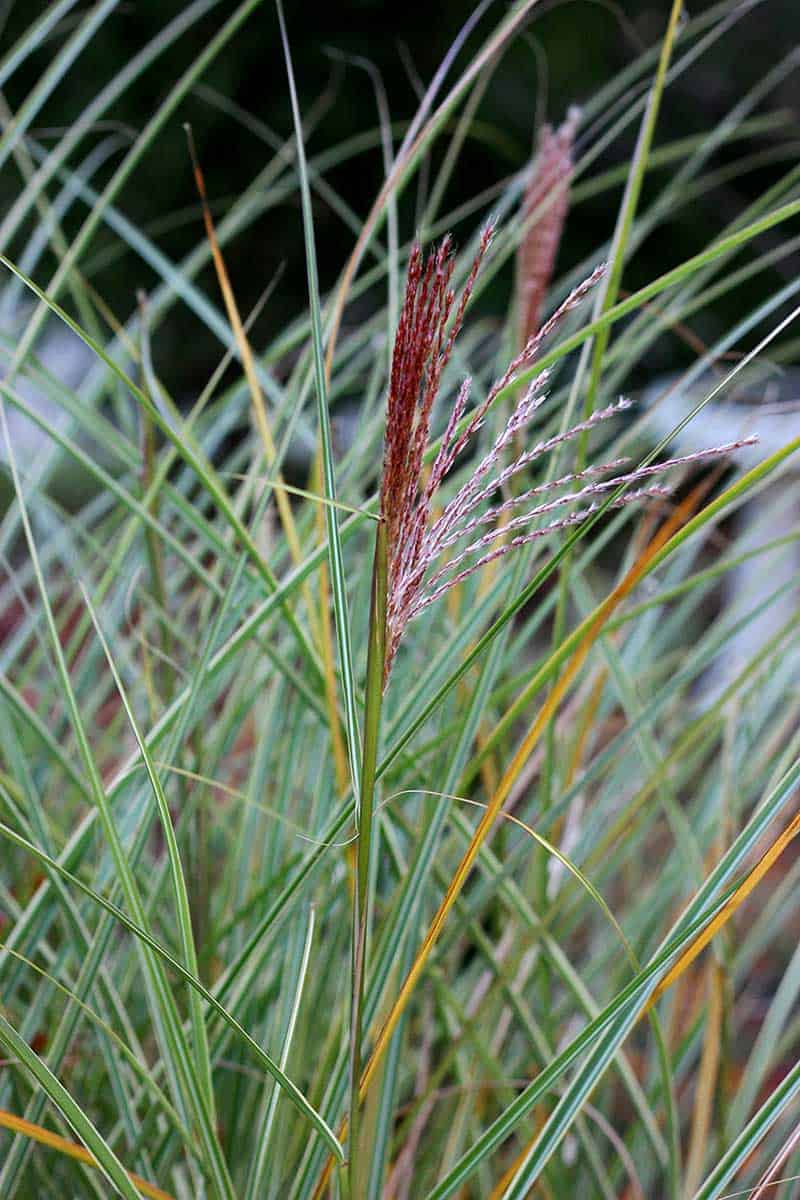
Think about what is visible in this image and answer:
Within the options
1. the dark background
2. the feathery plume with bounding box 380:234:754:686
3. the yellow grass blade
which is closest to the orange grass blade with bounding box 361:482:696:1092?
the feathery plume with bounding box 380:234:754:686

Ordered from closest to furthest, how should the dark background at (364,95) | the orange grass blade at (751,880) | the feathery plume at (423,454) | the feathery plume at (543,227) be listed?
the feathery plume at (423,454), the orange grass blade at (751,880), the feathery plume at (543,227), the dark background at (364,95)

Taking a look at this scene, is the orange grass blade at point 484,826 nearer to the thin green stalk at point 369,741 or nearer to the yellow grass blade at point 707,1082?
the thin green stalk at point 369,741

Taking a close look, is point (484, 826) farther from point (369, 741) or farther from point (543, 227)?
point (543, 227)

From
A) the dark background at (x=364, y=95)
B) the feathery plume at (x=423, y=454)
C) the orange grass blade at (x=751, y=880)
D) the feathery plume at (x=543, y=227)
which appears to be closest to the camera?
the feathery plume at (x=423, y=454)

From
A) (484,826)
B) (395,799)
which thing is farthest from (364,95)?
(484,826)

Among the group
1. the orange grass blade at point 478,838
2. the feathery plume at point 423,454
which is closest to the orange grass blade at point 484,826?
the orange grass blade at point 478,838
